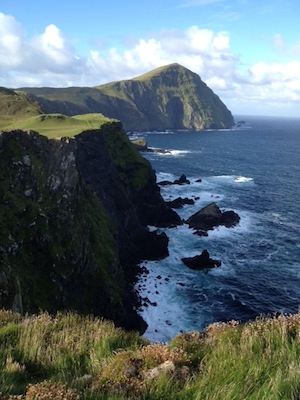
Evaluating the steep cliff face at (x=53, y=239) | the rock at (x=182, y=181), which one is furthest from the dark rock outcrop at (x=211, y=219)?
the rock at (x=182, y=181)

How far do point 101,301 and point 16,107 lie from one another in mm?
69131

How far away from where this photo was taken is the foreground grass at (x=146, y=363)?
616 cm

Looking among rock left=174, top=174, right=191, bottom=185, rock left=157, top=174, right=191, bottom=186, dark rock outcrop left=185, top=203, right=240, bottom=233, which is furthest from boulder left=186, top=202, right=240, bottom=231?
rock left=174, top=174, right=191, bottom=185

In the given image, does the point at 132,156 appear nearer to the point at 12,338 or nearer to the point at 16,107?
the point at 16,107

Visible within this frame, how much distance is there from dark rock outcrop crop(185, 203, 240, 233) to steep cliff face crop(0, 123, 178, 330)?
2256 cm

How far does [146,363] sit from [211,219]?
75.0m

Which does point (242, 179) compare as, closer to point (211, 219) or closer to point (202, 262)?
point (211, 219)

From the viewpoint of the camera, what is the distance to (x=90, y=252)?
47406 millimetres

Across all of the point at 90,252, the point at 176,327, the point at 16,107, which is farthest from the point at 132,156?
the point at 176,327

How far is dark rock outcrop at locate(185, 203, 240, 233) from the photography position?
8050 cm

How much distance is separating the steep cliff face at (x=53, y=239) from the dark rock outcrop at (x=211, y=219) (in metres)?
22.6

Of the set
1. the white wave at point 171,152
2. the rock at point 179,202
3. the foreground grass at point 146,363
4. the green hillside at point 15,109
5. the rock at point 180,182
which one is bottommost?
the rock at point 179,202

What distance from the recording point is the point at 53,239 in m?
41.7

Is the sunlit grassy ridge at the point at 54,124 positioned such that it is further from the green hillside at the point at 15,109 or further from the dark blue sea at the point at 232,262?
the dark blue sea at the point at 232,262
